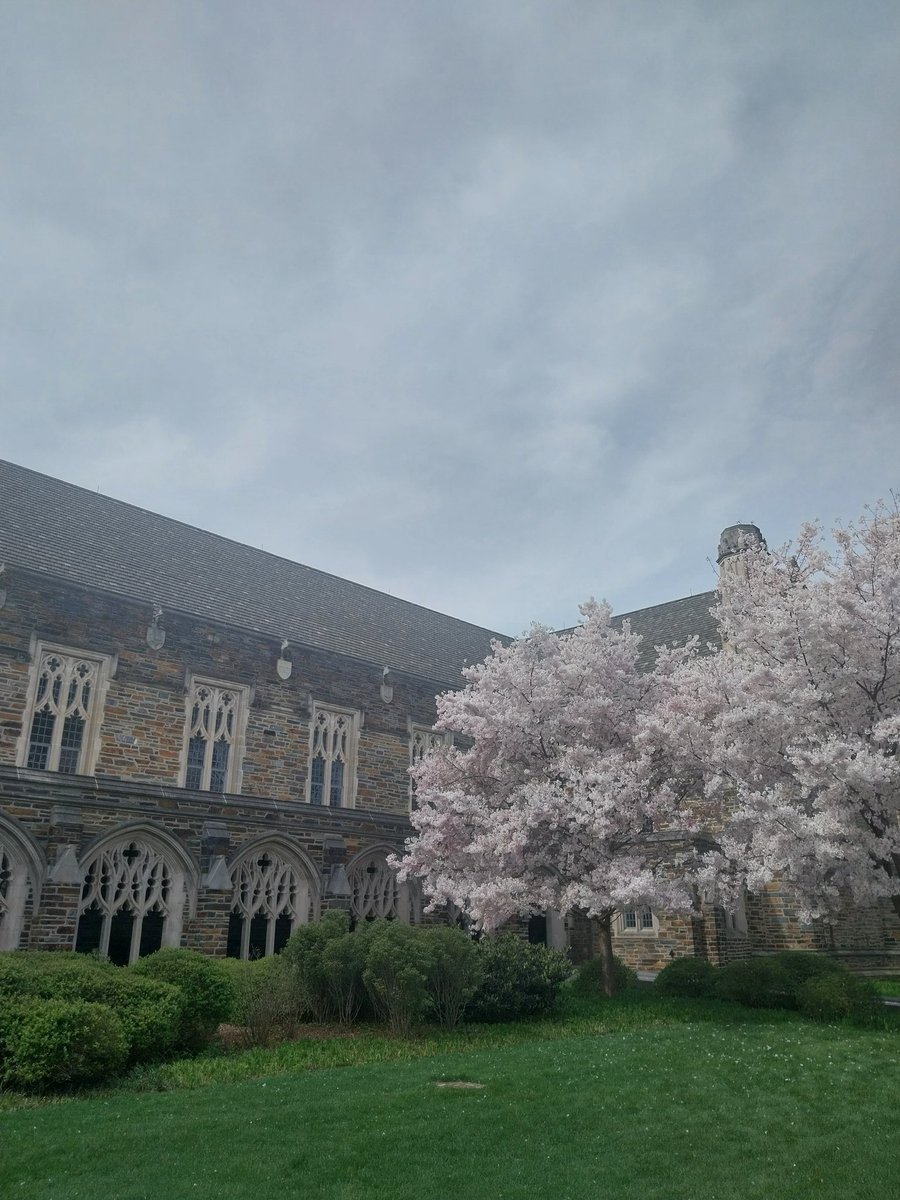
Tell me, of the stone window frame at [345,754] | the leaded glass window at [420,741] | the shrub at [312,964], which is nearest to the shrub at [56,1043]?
the shrub at [312,964]

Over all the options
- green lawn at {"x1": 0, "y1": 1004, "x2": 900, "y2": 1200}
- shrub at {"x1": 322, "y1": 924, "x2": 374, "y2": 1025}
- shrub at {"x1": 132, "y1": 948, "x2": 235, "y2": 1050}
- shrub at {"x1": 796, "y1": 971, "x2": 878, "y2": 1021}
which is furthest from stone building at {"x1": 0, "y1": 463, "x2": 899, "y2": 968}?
shrub at {"x1": 796, "y1": 971, "x2": 878, "y2": 1021}

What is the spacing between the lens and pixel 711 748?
1675 centimetres

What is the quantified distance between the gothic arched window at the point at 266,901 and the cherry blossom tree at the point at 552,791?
231cm

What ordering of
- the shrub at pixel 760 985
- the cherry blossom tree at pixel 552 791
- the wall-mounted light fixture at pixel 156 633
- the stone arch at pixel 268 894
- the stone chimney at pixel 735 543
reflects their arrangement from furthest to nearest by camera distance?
the stone chimney at pixel 735 543 < the wall-mounted light fixture at pixel 156 633 < the stone arch at pixel 268 894 < the cherry blossom tree at pixel 552 791 < the shrub at pixel 760 985

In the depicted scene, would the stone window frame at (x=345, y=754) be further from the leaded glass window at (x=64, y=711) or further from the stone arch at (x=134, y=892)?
the leaded glass window at (x=64, y=711)

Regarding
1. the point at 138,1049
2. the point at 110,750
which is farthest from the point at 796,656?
the point at 110,750

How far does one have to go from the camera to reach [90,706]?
1884 centimetres

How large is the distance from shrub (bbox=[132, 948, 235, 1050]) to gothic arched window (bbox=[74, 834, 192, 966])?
455cm

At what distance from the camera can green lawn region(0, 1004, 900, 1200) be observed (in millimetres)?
6531

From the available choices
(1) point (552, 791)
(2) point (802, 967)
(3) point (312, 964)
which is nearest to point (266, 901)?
(3) point (312, 964)

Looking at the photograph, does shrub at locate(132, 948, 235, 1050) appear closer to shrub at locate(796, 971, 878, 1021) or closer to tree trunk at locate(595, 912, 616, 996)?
tree trunk at locate(595, 912, 616, 996)

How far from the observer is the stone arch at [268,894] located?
58.3ft

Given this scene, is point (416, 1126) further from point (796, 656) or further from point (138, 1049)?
point (796, 656)

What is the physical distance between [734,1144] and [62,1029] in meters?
6.52
